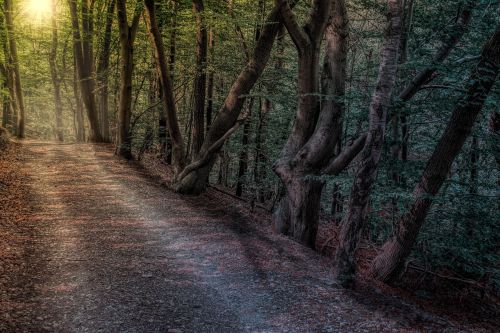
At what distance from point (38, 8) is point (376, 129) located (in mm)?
28211

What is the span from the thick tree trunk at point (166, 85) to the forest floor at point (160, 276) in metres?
2.95

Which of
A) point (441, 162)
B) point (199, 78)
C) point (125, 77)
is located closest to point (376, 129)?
point (441, 162)

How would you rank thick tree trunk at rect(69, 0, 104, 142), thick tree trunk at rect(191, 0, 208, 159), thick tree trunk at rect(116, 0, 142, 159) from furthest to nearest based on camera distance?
thick tree trunk at rect(69, 0, 104, 142) < thick tree trunk at rect(116, 0, 142, 159) < thick tree trunk at rect(191, 0, 208, 159)

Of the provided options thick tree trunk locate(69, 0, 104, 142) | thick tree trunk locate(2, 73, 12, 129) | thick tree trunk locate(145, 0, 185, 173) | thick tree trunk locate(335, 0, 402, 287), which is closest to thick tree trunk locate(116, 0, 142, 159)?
thick tree trunk locate(145, 0, 185, 173)

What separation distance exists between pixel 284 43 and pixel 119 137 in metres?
7.98

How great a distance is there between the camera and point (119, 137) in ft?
56.3

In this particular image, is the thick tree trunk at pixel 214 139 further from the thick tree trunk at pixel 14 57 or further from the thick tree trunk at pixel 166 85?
the thick tree trunk at pixel 14 57

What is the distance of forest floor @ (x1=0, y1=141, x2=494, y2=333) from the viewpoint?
539 centimetres

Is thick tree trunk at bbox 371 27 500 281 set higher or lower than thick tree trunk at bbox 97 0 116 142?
lower

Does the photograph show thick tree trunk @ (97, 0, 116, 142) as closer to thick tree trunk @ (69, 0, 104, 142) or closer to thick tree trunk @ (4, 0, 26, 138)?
A: thick tree trunk @ (69, 0, 104, 142)

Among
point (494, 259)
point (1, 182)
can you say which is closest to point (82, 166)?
point (1, 182)

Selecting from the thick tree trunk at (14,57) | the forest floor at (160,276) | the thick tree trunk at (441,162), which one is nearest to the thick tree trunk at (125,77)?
the forest floor at (160,276)

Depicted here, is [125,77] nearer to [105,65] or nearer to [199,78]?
[199,78]

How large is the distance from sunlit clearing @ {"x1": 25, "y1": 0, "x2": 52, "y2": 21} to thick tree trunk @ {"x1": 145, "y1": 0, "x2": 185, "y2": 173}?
16.8 m
